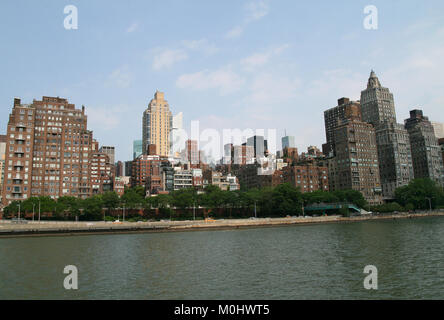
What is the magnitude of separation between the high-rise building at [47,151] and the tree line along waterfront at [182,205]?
74.8 ft

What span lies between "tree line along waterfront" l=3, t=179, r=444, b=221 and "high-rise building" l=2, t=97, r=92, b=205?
74.8 ft

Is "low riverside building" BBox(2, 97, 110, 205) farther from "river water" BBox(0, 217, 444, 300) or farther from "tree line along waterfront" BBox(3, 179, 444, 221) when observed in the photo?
"river water" BBox(0, 217, 444, 300)

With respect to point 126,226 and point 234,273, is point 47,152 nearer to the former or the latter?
point 126,226

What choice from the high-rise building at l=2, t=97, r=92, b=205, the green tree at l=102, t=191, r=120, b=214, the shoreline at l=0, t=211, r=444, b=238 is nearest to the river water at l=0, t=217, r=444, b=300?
the shoreline at l=0, t=211, r=444, b=238

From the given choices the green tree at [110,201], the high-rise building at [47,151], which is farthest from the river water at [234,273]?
the high-rise building at [47,151]

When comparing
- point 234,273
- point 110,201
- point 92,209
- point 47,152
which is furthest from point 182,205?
point 234,273

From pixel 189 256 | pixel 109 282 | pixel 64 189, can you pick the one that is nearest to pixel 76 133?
pixel 64 189

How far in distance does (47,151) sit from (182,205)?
2920 inches

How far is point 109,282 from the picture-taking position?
126 feet

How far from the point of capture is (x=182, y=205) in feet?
543

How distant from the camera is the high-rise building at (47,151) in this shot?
562 ft

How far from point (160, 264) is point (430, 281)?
3123 cm

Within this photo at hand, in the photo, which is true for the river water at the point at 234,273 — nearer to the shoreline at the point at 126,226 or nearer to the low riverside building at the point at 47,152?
the shoreline at the point at 126,226
